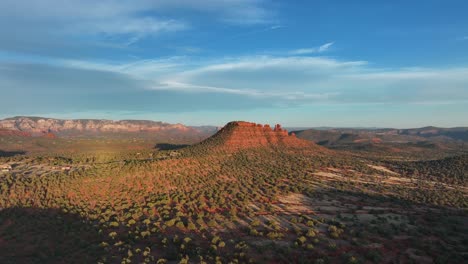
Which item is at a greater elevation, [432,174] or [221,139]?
[221,139]

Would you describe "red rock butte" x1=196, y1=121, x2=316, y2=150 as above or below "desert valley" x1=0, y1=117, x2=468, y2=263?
above

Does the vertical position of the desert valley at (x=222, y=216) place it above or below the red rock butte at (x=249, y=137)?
below

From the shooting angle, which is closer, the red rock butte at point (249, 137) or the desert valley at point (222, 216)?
the desert valley at point (222, 216)

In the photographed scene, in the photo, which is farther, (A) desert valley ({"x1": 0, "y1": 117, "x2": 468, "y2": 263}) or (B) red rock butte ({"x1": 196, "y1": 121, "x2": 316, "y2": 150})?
(B) red rock butte ({"x1": 196, "y1": 121, "x2": 316, "y2": 150})

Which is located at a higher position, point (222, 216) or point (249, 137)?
point (249, 137)

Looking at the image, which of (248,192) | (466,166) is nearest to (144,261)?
(248,192)

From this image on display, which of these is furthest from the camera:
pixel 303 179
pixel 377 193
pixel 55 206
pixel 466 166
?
pixel 466 166

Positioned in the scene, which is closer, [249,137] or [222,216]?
[222,216]

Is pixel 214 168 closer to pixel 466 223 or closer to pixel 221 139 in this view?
pixel 221 139
